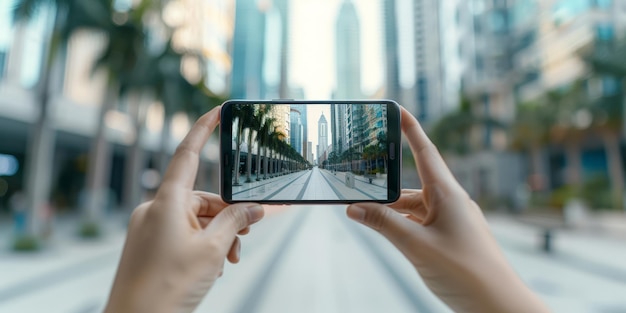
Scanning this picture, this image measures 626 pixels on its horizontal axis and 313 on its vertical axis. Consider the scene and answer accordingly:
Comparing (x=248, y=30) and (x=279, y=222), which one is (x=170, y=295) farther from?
(x=279, y=222)

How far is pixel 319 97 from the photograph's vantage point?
856 mm

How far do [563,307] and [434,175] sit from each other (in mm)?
2046

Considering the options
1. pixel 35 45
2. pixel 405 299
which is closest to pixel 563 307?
pixel 405 299

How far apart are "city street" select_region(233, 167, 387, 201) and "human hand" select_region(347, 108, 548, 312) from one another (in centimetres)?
3

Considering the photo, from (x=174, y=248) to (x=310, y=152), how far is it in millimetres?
312

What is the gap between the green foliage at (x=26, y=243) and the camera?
3662mm

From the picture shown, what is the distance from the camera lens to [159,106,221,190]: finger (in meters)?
0.62

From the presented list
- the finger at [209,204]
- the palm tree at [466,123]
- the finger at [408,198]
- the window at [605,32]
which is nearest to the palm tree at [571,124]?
the window at [605,32]

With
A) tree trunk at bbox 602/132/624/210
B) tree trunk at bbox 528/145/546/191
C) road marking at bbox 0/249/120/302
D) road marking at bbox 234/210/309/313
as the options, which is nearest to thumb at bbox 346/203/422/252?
road marking at bbox 234/210/309/313

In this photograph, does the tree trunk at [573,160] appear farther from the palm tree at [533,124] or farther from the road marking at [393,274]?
the road marking at [393,274]

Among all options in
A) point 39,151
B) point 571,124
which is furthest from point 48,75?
point 571,124

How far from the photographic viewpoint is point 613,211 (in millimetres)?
6742

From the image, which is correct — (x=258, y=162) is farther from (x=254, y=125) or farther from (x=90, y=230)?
(x=90, y=230)

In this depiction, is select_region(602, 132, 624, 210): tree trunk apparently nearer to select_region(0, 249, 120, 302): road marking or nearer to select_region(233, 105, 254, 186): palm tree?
select_region(233, 105, 254, 186): palm tree
